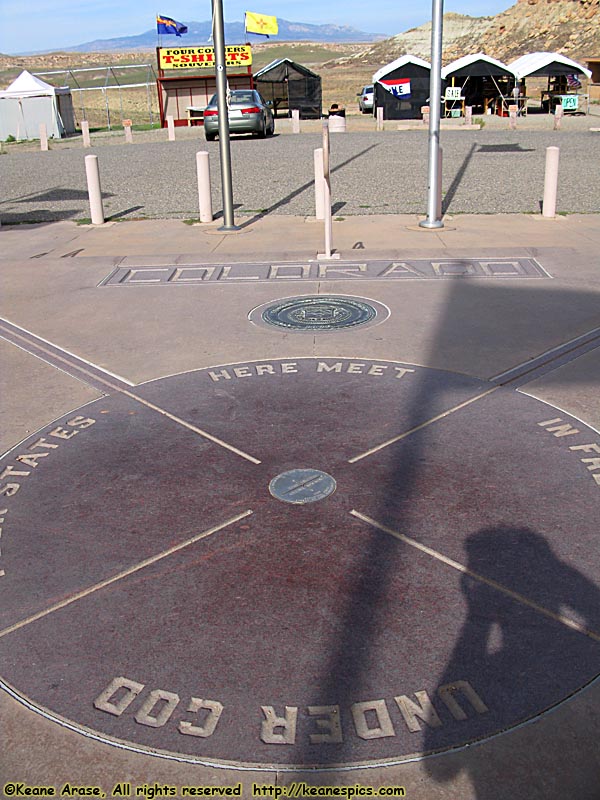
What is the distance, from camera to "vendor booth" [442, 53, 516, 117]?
119ft

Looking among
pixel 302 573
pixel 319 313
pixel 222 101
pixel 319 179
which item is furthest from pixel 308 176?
pixel 302 573

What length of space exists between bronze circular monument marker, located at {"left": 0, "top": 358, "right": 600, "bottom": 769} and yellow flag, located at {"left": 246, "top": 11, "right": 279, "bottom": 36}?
44.3 ft

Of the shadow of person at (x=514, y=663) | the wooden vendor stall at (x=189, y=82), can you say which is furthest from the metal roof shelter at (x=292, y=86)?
the shadow of person at (x=514, y=663)

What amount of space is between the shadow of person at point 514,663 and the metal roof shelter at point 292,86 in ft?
125

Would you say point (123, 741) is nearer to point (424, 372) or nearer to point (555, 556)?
point (555, 556)

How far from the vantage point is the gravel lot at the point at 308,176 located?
13.2 metres

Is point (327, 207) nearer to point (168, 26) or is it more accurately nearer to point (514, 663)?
point (514, 663)

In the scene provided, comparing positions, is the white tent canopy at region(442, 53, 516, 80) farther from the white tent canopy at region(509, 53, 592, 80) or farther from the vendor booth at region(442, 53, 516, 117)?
the white tent canopy at region(509, 53, 592, 80)

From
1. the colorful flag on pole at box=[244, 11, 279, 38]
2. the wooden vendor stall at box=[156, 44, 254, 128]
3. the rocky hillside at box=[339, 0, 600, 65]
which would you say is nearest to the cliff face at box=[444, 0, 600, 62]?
the rocky hillside at box=[339, 0, 600, 65]

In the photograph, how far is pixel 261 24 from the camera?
54.1 feet

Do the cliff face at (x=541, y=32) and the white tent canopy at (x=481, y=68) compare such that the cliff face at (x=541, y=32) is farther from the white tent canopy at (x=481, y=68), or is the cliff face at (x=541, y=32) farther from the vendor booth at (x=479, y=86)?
the white tent canopy at (x=481, y=68)

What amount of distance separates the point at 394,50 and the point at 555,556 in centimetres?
Answer: 11943

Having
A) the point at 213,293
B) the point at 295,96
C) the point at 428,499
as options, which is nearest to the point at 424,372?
the point at 428,499

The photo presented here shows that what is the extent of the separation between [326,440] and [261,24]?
14.4m
